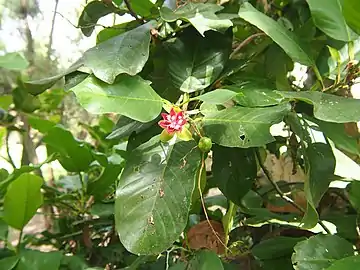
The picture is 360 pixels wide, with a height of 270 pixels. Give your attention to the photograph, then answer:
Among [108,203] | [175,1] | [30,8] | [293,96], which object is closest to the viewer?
[293,96]

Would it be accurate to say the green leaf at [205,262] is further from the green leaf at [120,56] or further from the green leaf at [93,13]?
the green leaf at [93,13]

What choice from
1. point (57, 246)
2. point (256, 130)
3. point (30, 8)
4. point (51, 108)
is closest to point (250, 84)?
point (256, 130)

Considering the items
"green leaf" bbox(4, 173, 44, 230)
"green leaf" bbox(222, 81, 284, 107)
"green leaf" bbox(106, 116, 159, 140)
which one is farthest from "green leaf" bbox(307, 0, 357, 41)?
"green leaf" bbox(4, 173, 44, 230)

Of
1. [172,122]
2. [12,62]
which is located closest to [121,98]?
[172,122]

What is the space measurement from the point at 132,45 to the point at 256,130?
155 millimetres

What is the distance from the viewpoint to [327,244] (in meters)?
0.44

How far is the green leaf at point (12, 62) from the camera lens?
76cm

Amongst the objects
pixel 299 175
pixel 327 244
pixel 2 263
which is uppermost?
pixel 327 244

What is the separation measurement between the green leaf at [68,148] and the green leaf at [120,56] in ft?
1.04

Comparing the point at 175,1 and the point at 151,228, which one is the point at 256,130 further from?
the point at 175,1

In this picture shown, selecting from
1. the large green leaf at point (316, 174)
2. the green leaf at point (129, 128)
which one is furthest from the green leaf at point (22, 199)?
the large green leaf at point (316, 174)

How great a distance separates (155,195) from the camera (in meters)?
0.41

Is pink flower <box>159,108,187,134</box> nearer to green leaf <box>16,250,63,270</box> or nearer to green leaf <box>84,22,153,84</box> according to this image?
green leaf <box>84,22,153,84</box>

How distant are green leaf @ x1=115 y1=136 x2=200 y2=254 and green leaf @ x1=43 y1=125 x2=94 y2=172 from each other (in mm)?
338
